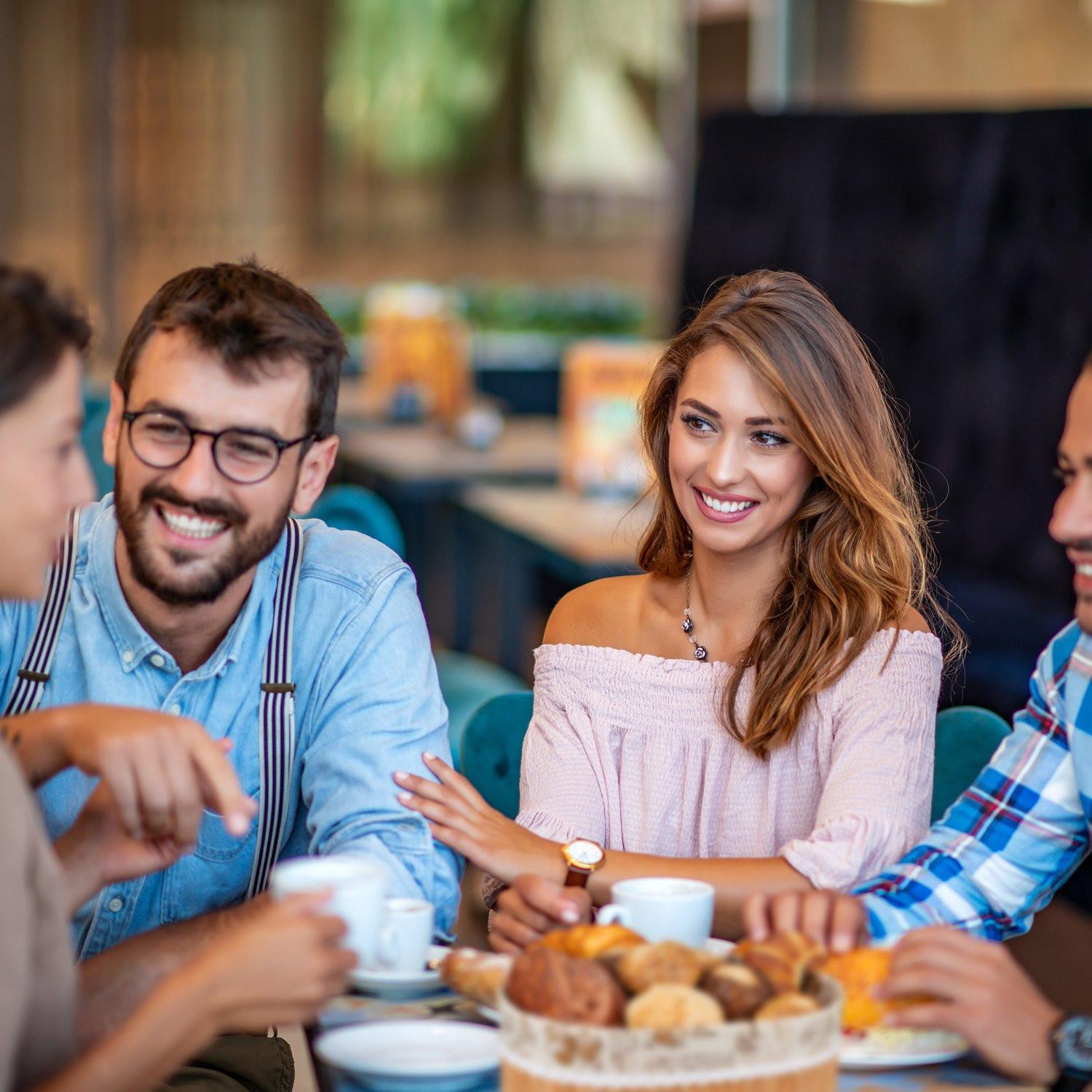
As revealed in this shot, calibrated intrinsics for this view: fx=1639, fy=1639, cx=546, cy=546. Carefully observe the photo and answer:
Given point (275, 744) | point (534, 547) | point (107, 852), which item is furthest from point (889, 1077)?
point (534, 547)

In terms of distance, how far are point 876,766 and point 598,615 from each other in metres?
0.42

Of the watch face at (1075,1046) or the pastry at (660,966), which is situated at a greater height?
the pastry at (660,966)

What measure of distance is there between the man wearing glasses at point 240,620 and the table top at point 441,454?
9.42 ft

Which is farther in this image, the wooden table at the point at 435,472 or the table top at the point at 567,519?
the wooden table at the point at 435,472

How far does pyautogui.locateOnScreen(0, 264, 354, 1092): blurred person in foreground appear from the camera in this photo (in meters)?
0.99

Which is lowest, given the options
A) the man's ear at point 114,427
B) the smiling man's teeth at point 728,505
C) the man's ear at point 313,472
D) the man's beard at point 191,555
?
the man's beard at point 191,555

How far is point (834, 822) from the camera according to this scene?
5.25ft

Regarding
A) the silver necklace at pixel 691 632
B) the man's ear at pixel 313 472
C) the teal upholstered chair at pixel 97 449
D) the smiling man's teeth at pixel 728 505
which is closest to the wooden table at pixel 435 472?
the teal upholstered chair at pixel 97 449

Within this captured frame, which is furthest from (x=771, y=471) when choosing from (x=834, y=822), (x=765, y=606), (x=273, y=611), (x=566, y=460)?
(x=566, y=460)

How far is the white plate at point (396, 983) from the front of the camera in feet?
4.04

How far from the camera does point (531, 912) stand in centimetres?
143

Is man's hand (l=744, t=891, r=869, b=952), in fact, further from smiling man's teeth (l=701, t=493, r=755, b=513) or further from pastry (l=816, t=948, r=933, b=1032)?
smiling man's teeth (l=701, t=493, r=755, b=513)

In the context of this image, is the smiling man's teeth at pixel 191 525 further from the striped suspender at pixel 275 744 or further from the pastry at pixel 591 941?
the pastry at pixel 591 941

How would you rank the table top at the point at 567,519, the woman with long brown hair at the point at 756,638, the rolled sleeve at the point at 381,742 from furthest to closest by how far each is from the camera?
the table top at the point at 567,519
the woman with long brown hair at the point at 756,638
the rolled sleeve at the point at 381,742
